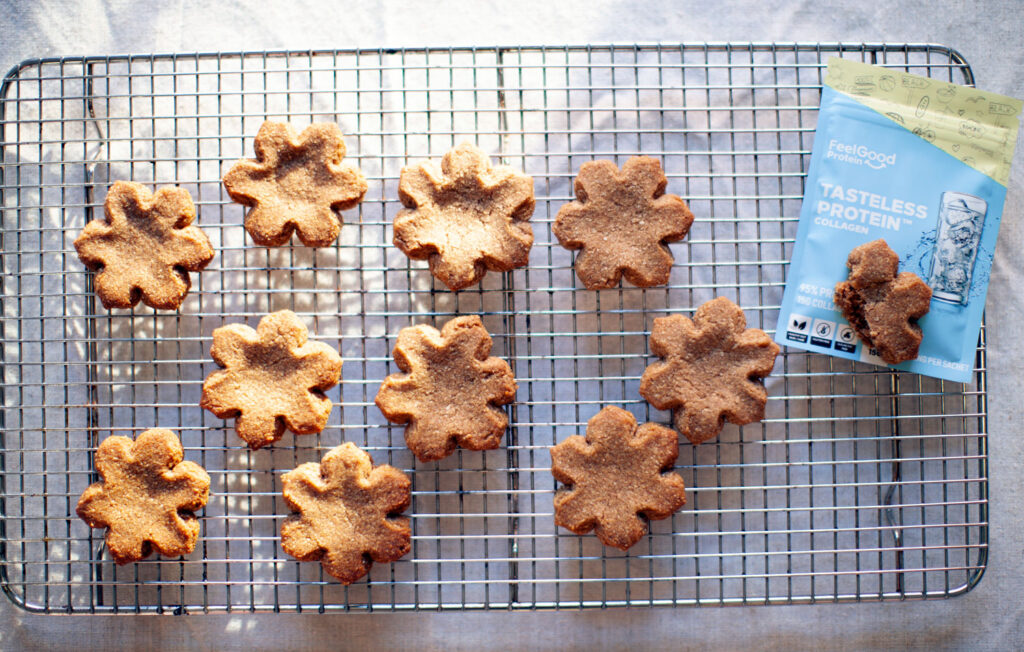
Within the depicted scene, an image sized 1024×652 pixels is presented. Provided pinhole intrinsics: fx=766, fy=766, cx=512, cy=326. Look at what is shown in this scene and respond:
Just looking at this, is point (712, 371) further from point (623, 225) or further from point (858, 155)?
point (858, 155)

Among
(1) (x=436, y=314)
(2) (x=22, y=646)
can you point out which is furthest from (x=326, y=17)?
(2) (x=22, y=646)

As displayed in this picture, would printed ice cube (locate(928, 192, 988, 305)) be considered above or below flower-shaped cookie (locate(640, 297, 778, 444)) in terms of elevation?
above

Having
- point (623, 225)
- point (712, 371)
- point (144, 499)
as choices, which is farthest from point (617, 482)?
point (144, 499)

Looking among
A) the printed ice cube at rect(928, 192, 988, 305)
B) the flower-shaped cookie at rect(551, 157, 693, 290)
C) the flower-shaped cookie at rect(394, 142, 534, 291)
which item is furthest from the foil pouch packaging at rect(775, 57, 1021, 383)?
the flower-shaped cookie at rect(394, 142, 534, 291)

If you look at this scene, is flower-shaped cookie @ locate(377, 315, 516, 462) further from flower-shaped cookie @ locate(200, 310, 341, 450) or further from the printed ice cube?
the printed ice cube

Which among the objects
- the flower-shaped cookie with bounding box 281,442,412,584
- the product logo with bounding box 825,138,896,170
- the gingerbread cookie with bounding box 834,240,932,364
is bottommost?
the flower-shaped cookie with bounding box 281,442,412,584

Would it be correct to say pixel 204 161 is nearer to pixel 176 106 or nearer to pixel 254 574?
pixel 176 106

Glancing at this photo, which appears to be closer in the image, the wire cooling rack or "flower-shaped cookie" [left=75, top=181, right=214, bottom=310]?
"flower-shaped cookie" [left=75, top=181, right=214, bottom=310]
